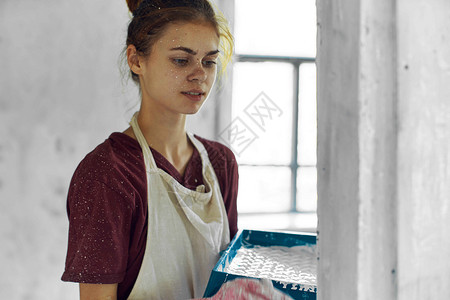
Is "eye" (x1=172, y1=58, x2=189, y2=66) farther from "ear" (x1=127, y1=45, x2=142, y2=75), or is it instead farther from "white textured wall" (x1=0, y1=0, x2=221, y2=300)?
"white textured wall" (x1=0, y1=0, x2=221, y2=300)

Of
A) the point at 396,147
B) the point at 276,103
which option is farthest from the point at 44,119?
the point at 276,103

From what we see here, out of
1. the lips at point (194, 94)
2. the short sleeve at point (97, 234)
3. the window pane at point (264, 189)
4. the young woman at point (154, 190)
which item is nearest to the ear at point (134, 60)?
the young woman at point (154, 190)

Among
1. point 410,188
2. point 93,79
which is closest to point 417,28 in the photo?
point 410,188

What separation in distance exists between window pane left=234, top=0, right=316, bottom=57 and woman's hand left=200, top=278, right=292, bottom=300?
111 centimetres

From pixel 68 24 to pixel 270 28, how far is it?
0.85m

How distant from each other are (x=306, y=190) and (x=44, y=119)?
1084mm

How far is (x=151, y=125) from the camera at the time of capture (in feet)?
2.31

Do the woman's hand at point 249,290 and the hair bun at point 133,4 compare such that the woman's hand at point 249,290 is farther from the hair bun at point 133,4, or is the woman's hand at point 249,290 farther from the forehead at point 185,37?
the hair bun at point 133,4

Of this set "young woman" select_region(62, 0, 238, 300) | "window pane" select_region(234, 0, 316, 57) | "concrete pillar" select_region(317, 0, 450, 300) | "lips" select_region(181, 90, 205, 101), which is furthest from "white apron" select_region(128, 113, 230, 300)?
"window pane" select_region(234, 0, 316, 57)

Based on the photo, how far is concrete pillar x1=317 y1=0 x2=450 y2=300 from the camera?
209 mm

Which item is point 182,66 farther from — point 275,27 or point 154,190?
point 275,27

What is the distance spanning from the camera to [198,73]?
644 mm

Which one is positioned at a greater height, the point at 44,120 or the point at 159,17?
the point at 159,17

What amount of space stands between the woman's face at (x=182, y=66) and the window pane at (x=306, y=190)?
3.29 ft
